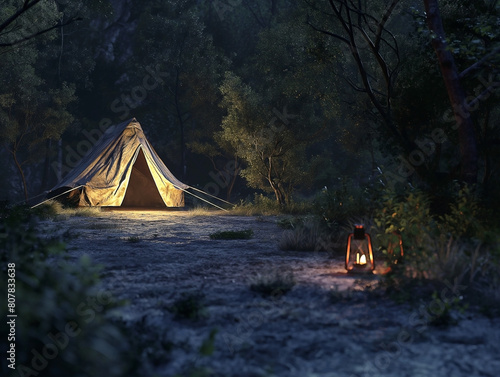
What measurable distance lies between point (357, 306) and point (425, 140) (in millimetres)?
5443

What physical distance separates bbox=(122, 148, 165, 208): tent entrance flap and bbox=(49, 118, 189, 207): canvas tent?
0.19 feet

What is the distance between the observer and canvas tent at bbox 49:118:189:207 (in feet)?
63.9

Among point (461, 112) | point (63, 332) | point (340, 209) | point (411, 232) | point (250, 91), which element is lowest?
point (63, 332)

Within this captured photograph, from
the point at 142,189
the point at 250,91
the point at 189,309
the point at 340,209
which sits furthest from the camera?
the point at 250,91

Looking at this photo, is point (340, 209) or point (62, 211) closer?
point (340, 209)

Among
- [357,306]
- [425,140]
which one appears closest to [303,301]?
[357,306]

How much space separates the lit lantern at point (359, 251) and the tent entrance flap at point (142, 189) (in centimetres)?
1617

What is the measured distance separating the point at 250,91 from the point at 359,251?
679 inches

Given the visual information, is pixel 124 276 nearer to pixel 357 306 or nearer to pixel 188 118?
pixel 357 306

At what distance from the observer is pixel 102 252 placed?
30.1 ft

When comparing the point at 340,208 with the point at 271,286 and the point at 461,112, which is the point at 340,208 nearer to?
the point at 461,112

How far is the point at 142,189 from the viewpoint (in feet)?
76.7

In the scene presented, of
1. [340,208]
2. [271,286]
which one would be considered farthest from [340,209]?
[271,286]

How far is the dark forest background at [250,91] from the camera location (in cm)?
989
